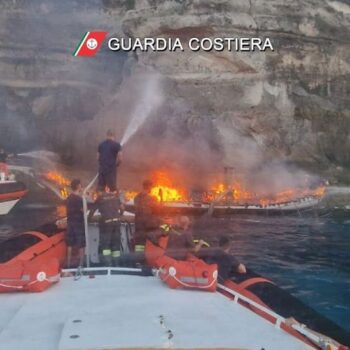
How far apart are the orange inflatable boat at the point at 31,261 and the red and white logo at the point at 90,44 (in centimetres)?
932

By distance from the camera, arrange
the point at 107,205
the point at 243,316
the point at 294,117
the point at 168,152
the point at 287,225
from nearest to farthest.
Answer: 1. the point at 243,316
2. the point at 107,205
3. the point at 287,225
4. the point at 168,152
5. the point at 294,117

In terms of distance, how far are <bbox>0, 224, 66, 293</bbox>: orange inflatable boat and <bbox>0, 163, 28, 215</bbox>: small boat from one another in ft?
13.8

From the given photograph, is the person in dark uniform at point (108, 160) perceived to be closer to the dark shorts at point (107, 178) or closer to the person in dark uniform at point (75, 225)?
the dark shorts at point (107, 178)

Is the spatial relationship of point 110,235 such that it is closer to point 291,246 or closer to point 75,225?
point 75,225

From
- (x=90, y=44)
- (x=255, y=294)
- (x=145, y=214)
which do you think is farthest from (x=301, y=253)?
(x=90, y=44)

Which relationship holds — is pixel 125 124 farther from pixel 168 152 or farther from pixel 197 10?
pixel 197 10

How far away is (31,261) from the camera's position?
13.4 ft

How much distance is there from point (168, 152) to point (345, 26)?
6.14 m

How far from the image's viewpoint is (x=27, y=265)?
139 inches

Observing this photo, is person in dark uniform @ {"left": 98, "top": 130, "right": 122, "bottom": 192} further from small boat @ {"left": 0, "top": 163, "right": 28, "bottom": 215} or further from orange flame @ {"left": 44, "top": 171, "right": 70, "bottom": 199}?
orange flame @ {"left": 44, "top": 171, "right": 70, "bottom": 199}

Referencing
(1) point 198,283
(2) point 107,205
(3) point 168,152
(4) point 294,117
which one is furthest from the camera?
(4) point 294,117

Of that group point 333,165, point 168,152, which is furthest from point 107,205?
point 333,165

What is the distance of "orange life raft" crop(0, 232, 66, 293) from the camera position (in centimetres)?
344

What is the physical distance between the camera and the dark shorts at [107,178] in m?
5.59
